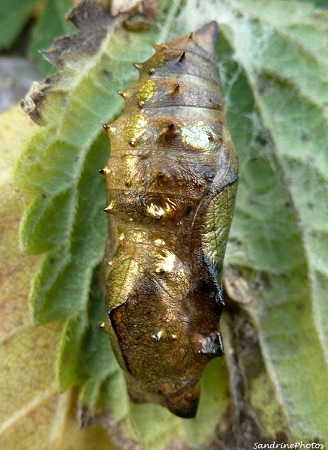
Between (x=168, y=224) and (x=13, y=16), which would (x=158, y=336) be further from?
(x=13, y=16)

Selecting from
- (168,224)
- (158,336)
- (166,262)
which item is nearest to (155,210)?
(168,224)

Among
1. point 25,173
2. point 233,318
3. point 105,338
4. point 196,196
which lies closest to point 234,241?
point 233,318

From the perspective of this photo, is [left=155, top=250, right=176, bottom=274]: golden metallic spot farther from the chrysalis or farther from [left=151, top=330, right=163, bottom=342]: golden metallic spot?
[left=151, top=330, right=163, bottom=342]: golden metallic spot

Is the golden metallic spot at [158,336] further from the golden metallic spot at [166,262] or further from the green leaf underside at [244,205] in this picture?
the green leaf underside at [244,205]

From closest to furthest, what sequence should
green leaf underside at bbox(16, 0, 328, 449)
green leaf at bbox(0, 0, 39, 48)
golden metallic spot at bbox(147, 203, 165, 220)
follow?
golden metallic spot at bbox(147, 203, 165, 220) → green leaf underside at bbox(16, 0, 328, 449) → green leaf at bbox(0, 0, 39, 48)

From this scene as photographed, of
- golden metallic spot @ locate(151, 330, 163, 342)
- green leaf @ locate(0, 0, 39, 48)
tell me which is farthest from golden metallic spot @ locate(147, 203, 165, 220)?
green leaf @ locate(0, 0, 39, 48)

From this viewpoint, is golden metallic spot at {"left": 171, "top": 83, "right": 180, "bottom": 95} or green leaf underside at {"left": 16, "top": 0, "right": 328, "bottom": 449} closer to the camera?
golden metallic spot at {"left": 171, "top": 83, "right": 180, "bottom": 95}
